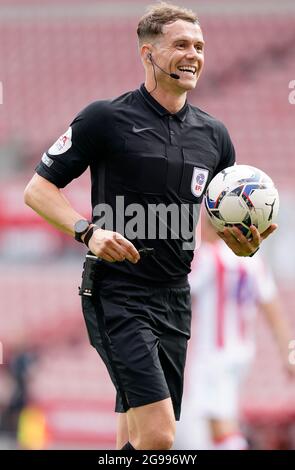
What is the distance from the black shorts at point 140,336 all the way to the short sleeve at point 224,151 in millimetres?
659

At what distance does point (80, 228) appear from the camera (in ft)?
15.0

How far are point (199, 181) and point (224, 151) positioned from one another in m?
0.29

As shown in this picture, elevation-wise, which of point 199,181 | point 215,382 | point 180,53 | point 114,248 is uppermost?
point 180,53

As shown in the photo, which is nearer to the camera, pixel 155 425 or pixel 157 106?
pixel 155 425

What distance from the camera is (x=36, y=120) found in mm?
15570

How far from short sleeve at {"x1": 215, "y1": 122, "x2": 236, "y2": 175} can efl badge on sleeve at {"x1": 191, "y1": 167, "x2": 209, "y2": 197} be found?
0.57 ft

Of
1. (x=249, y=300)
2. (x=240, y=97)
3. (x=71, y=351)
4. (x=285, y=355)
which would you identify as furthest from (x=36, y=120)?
(x=285, y=355)

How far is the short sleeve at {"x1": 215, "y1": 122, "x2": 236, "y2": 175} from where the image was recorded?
505 centimetres

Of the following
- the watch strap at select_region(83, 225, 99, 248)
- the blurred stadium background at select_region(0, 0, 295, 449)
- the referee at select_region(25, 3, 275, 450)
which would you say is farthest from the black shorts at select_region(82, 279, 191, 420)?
the blurred stadium background at select_region(0, 0, 295, 449)

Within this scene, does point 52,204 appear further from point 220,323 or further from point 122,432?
point 220,323

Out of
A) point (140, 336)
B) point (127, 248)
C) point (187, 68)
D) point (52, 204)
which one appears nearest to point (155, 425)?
point (140, 336)

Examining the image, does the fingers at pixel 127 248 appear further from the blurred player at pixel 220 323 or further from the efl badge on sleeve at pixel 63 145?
the blurred player at pixel 220 323

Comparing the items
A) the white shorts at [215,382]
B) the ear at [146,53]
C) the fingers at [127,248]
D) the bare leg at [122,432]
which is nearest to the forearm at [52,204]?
the fingers at [127,248]
